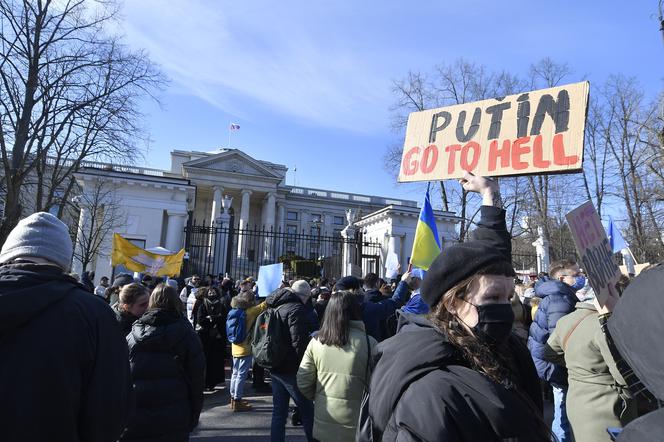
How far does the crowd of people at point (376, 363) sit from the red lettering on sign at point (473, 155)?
42.6 inches

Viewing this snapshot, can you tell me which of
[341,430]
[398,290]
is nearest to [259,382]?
[398,290]

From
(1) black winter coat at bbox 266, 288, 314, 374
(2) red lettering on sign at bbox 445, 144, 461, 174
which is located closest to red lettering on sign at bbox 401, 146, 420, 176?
(2) red lettering on sign at bbox 445, 144, 461, 174

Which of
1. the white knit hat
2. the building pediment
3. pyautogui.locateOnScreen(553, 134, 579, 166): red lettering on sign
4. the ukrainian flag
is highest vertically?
the building pediment

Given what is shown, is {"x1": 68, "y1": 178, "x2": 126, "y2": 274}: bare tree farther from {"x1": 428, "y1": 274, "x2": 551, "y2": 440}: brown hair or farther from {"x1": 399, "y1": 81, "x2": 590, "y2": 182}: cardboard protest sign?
{"x1": 428, "y1": 274, "x2": 551, "y2": 440}: brown hair

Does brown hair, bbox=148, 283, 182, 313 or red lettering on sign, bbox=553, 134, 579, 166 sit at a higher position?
red lettering on sign, bbox=553, 134, 579, 166

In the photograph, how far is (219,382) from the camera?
8.80m

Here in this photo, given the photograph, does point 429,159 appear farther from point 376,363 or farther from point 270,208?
point 270,208

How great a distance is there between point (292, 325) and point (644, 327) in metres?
4.54

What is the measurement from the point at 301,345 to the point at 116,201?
19.5 m

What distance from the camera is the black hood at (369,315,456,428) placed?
1.53 meters

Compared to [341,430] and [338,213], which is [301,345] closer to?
[341,430]

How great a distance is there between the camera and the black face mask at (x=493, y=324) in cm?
174

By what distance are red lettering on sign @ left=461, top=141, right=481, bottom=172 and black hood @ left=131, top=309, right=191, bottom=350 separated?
8.93ft

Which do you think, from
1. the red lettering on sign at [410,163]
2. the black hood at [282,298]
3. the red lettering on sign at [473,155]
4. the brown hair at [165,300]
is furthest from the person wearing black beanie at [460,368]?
the black hood at [282,298]
